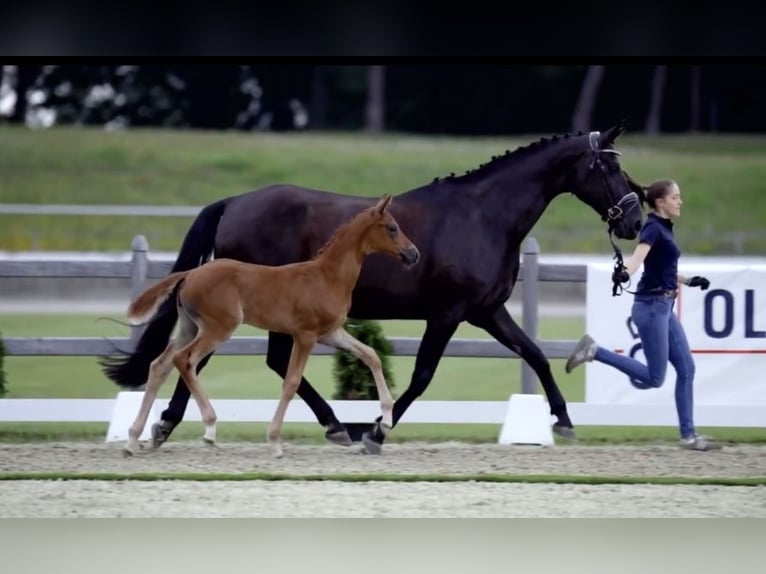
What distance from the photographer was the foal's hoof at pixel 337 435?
28.2ft

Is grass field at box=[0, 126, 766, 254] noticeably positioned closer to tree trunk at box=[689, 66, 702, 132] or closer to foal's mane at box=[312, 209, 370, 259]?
tree trunk at box=[689, 66, 702, 132]

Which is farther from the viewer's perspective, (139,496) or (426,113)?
(426,113)

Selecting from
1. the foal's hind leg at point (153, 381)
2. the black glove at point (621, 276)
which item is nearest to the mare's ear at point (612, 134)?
Answer: the black glove at point (621, 276)

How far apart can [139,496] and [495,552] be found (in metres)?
1.87

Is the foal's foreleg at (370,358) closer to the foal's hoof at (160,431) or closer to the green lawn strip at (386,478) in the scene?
the green lawn strip at (386,478)

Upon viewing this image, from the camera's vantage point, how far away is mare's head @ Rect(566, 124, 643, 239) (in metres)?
8.26

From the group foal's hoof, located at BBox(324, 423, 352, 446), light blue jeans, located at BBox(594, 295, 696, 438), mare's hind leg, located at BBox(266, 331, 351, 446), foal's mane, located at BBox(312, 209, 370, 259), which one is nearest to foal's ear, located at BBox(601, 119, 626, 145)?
light blue jeans, located at BBox(594, 295, 696, 438)

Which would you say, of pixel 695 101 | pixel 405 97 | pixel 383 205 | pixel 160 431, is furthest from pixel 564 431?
pixel 405 97

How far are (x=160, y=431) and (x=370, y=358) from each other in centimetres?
130

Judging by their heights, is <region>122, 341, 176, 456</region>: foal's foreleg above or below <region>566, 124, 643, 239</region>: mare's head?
below

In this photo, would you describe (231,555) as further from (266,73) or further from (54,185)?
(54,185)

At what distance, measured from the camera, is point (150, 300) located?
8.07m
